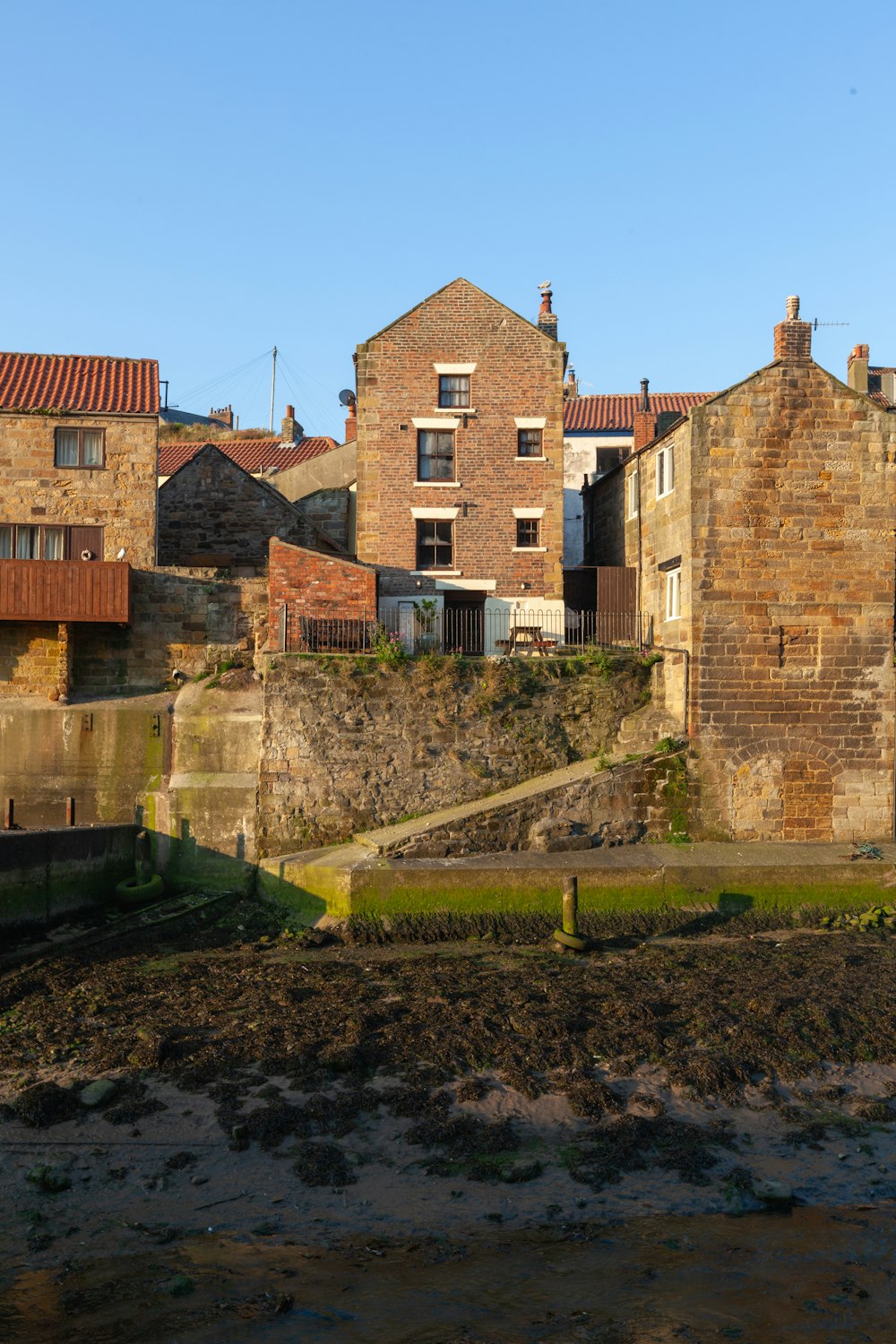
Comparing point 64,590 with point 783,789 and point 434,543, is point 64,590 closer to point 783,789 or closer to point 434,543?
point 434,543

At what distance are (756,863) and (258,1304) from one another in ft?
44.1

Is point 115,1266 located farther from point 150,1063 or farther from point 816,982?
point 816,982

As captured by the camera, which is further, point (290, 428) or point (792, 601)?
point (290, 428)

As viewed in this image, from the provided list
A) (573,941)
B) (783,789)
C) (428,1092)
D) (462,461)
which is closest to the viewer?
(428,1092)

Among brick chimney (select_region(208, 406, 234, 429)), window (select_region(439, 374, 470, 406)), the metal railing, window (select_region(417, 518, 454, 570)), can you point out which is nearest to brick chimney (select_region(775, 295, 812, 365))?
the metal railing

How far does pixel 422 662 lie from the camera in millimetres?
21938

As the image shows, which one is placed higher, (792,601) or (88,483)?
(88,483)

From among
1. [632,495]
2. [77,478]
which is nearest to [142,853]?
[77,478]

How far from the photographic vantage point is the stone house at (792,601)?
21.5 meters

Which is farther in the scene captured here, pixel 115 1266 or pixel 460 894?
pixel 460 894

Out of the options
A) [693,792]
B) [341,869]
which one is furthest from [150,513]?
[693,792]

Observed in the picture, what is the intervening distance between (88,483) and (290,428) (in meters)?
22.2

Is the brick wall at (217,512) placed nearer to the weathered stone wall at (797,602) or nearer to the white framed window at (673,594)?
the white framed window at (673,594)

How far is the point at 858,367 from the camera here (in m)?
35.2
